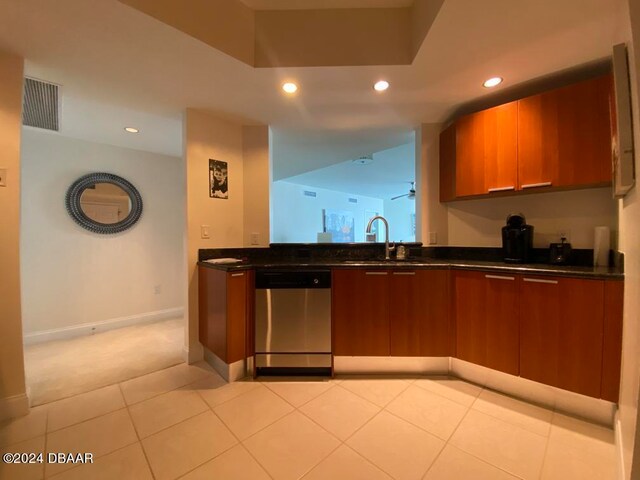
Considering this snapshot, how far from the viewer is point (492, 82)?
5.87 ft

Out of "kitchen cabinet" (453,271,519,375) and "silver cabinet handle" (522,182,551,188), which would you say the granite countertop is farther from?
"silver cabinet handle" (522,182,551,188)

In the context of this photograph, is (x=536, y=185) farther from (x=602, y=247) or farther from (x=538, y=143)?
(x=602, y=247)

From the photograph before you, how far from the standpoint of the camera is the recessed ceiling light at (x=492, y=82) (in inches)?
68.9

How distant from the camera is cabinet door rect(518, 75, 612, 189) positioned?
5.03ft

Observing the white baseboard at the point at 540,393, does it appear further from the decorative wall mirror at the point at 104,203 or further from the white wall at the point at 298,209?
the white wall at the point at 298,209

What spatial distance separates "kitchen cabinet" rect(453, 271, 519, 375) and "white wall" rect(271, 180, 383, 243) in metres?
4.16

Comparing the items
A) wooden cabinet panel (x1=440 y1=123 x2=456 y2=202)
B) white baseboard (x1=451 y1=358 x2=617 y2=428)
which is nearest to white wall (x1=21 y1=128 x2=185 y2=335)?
wooden cabinet panel (x1=440 y1=123 x2=456 y2=202)

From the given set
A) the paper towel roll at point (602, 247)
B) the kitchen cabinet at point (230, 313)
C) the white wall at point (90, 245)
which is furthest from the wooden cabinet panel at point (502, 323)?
the white wall at point (90, 245)

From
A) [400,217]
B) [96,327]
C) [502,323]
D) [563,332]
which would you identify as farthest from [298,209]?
[563,332]

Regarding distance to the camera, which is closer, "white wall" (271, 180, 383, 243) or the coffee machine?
the coffee machine

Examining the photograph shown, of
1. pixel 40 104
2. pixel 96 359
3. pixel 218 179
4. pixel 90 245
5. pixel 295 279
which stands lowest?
pixel 96 359

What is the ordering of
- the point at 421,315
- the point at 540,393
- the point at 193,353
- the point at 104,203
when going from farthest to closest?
the point at 104,203, the point at 193,353, the point at 421,315, the point at 540,393

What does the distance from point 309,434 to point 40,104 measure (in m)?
3.18

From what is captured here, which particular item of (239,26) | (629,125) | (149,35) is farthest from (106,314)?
(629,125)
